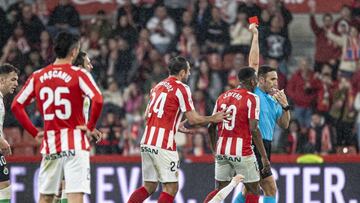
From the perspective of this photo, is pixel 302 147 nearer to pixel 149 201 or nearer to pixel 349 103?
pixel 349 103

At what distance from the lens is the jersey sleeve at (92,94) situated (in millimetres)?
9938

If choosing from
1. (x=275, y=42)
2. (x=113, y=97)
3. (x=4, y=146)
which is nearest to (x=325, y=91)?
(x=275, y=42)

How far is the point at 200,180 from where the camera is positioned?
14.8 metres

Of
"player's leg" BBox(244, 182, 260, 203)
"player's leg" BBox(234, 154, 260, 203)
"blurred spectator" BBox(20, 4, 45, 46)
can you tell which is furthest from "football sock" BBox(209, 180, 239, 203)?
"blurred spectator" BBox(20, 4, 45, 46)

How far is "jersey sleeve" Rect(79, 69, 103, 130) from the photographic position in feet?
32.6

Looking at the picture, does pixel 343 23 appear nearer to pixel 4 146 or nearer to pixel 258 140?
pixel 258 140

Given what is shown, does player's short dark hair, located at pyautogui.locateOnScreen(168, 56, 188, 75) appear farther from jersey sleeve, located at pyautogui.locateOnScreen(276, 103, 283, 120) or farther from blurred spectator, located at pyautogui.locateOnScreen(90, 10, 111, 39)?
blurred spectator, located at pyautogui.locateOnScreen(90, 10, 111, 39)

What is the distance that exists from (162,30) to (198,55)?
865mm

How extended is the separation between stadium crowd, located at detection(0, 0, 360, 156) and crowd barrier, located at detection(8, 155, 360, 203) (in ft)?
10.4

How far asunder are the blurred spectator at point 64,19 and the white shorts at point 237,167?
333 inches

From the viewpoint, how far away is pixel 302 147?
1822 cm

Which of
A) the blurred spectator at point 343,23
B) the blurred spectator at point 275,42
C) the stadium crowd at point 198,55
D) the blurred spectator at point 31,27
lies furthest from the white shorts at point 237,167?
the blurred spectator at point 31,27

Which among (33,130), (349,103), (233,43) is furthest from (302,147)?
(33,130)

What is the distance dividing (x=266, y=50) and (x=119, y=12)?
281 centimetres
